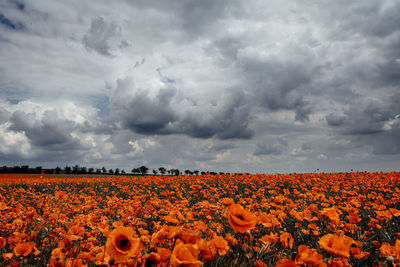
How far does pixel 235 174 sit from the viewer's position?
51.0ft

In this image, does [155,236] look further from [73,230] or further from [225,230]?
[225,230]

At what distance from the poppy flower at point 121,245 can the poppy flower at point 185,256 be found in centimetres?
27

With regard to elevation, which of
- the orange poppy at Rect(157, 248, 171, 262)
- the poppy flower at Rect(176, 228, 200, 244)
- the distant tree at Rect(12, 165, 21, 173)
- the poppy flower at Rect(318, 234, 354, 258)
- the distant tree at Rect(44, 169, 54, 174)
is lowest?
the distant tree at Rect(44, 169, 54, 174)

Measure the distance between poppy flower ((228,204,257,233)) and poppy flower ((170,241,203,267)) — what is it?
398 mm

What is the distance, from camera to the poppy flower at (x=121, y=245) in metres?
1.44

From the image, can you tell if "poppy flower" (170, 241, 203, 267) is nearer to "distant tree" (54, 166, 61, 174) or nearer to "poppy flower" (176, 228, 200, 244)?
"poppy flower" (176, 228, 200, 244)

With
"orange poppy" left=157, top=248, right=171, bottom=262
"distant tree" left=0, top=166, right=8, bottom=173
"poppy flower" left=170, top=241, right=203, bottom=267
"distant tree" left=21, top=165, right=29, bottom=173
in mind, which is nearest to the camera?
"poppy flower" left=170, top=241, right=203, bottom=267

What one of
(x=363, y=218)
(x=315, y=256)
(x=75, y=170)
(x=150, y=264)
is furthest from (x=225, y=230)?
(x=75, y=170)

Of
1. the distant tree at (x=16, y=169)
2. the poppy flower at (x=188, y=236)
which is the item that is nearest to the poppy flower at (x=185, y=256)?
the poppy flower at (x=188, y=236)

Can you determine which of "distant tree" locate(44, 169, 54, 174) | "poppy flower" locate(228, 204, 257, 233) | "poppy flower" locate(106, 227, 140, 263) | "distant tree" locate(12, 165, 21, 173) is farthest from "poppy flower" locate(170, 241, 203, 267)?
"distant tree" locate(12, 165, 21, 173)

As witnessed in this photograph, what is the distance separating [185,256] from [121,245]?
0.46 metres

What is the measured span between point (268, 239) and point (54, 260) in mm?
2349

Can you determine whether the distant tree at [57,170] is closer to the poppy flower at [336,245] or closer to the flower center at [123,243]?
the flower center at [123,243]

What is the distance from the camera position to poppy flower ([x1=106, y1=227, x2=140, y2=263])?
1.44 meters
